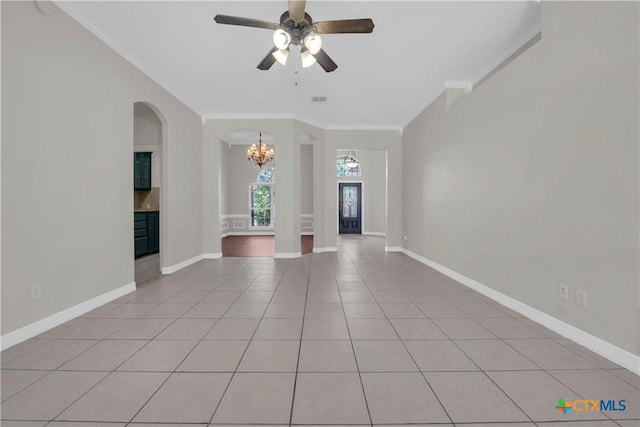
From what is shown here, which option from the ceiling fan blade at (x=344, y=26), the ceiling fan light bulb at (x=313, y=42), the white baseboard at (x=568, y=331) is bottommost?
the white baseboard at (x=568, y=331)

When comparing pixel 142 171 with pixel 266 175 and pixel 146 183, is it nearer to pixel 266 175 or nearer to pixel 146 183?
pixel 146 183

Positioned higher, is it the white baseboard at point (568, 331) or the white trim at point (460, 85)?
the white trim at point (460, 85)

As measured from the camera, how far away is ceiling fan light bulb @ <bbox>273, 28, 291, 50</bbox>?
2385mm

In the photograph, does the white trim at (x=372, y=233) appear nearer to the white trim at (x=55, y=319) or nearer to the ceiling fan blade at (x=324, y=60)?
the ceiling fan blade at (x=324, y=60)

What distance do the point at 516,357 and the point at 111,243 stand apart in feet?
13.6

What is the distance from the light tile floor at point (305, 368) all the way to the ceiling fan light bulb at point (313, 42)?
8.48 ft

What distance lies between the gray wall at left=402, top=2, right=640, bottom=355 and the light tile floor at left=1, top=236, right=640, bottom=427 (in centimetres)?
44

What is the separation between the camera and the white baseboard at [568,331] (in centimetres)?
180

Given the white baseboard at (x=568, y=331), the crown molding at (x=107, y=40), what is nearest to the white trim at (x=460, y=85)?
the white baseboard at (x=568, y=331)

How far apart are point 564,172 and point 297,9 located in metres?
2.68

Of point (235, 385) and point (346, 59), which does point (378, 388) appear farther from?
point (346, 59)

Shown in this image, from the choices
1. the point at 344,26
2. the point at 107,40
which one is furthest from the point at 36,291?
the point at 344,26

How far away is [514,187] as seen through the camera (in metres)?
2.84

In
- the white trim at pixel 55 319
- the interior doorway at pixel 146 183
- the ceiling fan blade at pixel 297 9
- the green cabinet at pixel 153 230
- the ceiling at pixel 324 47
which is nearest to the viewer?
the white trim at pixel 55 319
